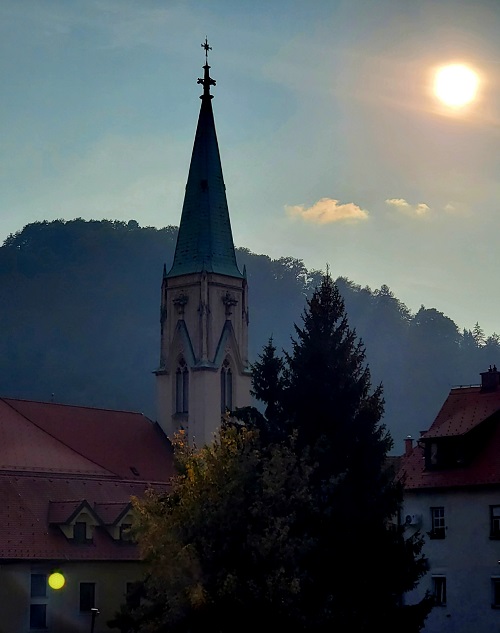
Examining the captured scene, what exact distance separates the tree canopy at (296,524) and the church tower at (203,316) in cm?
4308

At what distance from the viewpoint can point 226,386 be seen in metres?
85.3

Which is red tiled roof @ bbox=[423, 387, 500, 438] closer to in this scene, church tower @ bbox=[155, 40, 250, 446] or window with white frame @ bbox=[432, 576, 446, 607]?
window with white frame @ bbox=[432, 576, 446, 607]

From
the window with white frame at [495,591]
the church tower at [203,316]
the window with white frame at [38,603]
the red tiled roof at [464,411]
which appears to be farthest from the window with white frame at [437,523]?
the church tower at [203,316]

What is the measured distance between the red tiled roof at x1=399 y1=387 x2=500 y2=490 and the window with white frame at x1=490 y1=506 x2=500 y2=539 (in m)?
1.01

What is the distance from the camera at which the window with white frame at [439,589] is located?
50375 mm

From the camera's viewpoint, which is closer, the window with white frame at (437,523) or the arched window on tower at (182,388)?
the window with white frame at (437,523)

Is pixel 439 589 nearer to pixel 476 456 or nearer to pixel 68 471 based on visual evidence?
pixel 476 456

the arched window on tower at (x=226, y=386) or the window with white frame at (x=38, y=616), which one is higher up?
the arched window on tower at (x=226, y=386)

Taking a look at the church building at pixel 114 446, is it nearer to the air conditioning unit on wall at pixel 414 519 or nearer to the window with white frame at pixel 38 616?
the window with white frame at pixel 38 616

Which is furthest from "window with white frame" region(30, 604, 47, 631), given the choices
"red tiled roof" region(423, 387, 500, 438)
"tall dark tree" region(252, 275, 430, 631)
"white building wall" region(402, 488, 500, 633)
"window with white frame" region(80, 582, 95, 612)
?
"red tiled roof" region(423, 387, 500, 438)

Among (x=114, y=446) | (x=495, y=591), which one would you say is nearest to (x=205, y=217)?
(x=114, y=446)

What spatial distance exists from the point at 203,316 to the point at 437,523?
3525 cm

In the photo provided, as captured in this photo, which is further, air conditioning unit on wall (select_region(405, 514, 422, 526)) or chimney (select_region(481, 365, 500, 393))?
chimney (select_region(481, 365, 500, 393))

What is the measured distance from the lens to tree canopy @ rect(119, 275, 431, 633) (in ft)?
119
